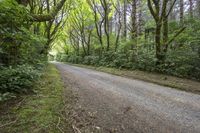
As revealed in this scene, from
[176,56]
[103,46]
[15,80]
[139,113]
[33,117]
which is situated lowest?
[139,113]

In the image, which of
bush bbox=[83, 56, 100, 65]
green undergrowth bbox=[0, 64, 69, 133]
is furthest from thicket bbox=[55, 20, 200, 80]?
green undergrowth bbox=[0, 64, 69, 133]

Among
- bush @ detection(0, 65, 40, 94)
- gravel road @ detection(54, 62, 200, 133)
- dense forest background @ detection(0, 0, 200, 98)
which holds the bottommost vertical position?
gravel road @ detection(54, 62, 200, 133)

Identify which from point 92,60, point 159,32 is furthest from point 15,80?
point 92,60

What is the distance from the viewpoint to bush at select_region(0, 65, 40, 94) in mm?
4029

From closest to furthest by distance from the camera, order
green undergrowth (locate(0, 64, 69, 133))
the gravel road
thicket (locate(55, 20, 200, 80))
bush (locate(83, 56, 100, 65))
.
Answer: green undergrowth (locate(0, 64, 69, 133)), the gravel road, thicket (locate(55, 20, 200, 80)), bush (locate(83, 56, 100, 65))

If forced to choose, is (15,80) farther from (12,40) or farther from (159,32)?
(159,32)

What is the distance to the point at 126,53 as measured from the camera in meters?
14.4

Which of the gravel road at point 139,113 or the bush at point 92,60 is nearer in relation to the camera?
the gravel road at point 139,113

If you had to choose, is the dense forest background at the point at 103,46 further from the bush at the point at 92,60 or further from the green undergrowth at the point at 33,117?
the green undergrowth at the point at 33,117

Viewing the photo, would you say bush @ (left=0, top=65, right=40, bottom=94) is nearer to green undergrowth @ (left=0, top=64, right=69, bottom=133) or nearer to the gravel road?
green undergrowth @ (left=0, top=64, right=69, bottom=133)

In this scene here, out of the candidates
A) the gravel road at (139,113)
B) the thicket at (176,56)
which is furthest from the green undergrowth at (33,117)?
the thicket at (176,56)

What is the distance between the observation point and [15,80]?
428cm

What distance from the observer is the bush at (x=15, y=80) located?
4029 millimetres

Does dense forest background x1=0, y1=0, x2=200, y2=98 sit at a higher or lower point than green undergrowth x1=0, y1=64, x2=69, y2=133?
higher
